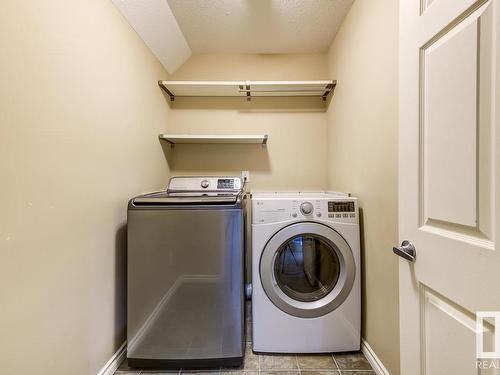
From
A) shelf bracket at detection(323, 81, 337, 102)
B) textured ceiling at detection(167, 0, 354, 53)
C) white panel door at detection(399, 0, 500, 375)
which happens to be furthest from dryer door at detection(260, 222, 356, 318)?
textured ceiling at detection(167, 0, 354, 53)

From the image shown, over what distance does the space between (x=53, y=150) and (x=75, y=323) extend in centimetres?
79

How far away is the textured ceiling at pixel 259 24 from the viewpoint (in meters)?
1.71

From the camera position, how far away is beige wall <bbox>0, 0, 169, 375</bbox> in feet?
2.68

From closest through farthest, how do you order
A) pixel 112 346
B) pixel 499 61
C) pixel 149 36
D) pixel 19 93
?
pixel 499 61 → pixel 19 93 → pixel 112 346 → pixel 149 36

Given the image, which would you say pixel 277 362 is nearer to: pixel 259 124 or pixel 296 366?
pixel 296 366

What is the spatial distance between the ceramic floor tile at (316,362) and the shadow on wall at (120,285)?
3.71ft

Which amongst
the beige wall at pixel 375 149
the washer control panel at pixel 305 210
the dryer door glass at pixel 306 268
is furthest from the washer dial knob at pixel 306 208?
the beige wall at pixel 375 149

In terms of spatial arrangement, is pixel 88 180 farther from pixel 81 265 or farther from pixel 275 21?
pixel 275 21

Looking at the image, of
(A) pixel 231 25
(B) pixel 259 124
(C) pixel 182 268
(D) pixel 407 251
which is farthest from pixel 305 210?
(A) pixel 231 25

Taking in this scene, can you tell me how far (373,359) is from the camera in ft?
4.59

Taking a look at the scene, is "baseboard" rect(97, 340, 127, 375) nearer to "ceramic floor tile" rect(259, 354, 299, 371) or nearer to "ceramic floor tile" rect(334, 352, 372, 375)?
"ceramic floor tile" rect(259, 354, 299, 371)

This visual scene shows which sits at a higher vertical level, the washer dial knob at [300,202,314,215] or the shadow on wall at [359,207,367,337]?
the washer dial knob at [300,202,314,215]

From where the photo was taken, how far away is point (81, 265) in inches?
44.4

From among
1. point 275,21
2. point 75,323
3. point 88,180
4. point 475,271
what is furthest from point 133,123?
point 475,271
